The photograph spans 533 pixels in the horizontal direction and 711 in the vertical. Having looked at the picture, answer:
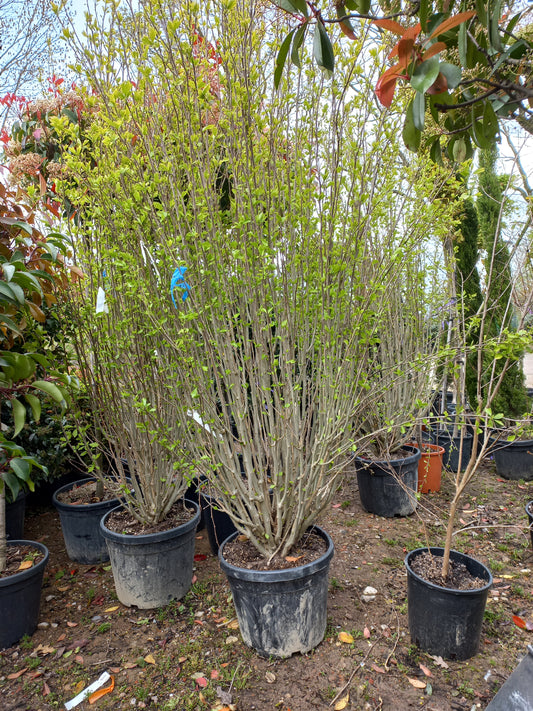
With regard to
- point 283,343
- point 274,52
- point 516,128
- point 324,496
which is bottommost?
point 324,496

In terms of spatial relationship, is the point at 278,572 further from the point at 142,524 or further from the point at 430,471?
the point at 430,471

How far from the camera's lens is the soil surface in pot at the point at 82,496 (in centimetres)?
330

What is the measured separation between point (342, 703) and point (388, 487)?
6.73 ft

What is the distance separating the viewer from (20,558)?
2.64 meters

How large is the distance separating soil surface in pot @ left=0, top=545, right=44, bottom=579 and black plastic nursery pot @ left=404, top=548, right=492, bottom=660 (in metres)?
2.03

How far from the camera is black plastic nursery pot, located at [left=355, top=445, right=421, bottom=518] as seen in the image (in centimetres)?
377

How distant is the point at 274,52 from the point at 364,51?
0.41 metres

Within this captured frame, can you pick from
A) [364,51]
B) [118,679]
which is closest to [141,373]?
[118,679]

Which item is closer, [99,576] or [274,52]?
[274,52]

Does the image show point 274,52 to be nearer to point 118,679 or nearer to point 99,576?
point 118,679

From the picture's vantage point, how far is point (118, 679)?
2.12m

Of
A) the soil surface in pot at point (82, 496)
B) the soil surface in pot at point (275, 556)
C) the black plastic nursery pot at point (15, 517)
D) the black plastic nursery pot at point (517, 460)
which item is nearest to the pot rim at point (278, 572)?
the soil surface in pot at point (275, 556)

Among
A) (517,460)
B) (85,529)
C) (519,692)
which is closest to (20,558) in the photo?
(85,529)

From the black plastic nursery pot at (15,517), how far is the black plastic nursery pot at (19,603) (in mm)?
1151
